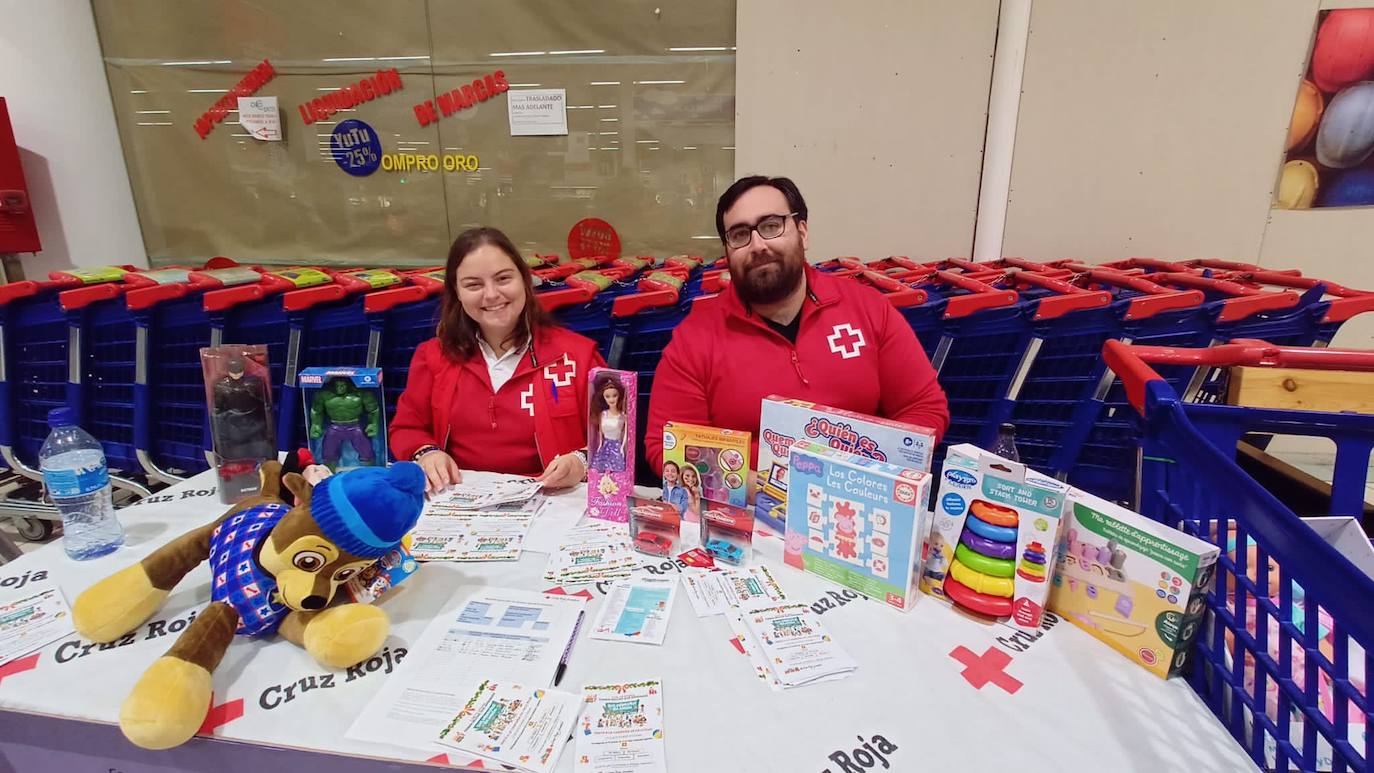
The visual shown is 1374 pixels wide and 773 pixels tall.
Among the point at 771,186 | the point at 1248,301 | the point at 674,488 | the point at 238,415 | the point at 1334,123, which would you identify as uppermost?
the point at 1334,123

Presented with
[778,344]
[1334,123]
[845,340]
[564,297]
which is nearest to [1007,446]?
[845,340]

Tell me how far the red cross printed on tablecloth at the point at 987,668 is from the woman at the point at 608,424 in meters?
0.78

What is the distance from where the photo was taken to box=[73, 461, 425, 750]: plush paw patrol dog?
96 centimetres

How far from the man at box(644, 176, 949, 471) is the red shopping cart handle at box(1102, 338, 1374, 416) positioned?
1.94ft

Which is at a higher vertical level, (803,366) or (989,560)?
(803,366)

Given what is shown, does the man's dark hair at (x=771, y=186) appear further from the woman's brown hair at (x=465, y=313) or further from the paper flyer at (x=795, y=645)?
the paper flyer at (x=795, y=645)

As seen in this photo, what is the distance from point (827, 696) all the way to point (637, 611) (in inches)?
13.9

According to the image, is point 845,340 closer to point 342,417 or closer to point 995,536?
point 995,536

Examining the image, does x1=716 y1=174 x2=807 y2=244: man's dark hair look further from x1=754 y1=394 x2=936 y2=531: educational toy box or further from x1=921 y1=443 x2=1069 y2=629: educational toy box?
x1=921 y1=443 x2=1069 y2=629: educational toy box

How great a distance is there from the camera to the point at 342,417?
173cm

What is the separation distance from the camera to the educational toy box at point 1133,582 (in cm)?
87

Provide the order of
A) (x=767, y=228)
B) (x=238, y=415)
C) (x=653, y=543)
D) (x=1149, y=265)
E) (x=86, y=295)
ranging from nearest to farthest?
(x=653, y=543)
(x=238, y=415)
(x=767, y=228)
(x=86, y=295)
(x=1149, y=265)

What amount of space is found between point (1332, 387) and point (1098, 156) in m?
1.99

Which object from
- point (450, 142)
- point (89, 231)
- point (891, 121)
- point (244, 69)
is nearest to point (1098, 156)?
point (891, 121)
